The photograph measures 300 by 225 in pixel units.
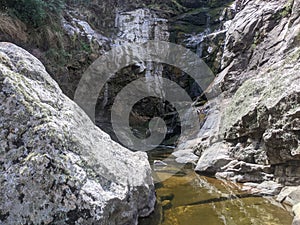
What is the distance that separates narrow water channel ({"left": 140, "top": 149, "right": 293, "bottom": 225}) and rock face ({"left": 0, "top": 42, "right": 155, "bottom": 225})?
62 cm

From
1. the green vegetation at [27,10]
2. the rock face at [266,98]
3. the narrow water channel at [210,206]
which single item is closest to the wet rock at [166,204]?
the narrow water channel at [210,206]

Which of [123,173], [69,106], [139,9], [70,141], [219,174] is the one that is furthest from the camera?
[139,9]

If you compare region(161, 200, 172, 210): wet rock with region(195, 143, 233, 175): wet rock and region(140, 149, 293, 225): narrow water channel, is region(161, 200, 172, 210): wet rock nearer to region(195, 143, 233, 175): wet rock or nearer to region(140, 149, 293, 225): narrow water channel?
region(140, 149, 293, 225): narrow water channel

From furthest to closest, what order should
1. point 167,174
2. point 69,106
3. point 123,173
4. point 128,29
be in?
point 128,29 → point 167,174 → point 69,106 → point 123,173

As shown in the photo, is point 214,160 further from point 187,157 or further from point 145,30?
point 145,30

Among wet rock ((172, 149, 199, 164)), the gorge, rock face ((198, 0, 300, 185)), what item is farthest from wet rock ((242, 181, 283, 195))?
wet rock ((172, 149, 199, 164))

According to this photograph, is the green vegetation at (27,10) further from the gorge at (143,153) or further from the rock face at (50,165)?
the rock face at (50,165)

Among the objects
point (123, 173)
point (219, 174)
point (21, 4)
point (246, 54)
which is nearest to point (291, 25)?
point (246, 54)

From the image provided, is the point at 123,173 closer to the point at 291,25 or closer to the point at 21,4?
the point at 291,25

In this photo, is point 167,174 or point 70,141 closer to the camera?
point 70,141

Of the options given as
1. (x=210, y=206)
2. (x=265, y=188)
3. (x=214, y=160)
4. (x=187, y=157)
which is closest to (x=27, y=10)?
(x=187, y=157)

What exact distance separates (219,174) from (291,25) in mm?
5613

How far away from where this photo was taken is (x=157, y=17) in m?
18.9

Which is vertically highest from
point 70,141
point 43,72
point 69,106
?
point 43,72
